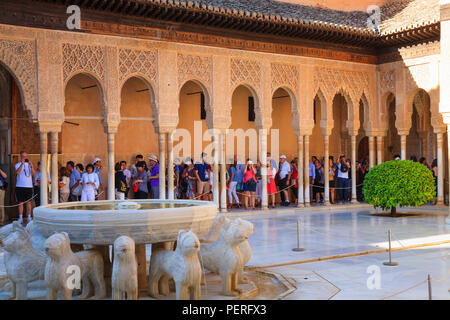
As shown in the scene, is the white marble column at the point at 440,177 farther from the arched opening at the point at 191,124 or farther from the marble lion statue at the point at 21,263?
the marble lion statue at the point at 21,263

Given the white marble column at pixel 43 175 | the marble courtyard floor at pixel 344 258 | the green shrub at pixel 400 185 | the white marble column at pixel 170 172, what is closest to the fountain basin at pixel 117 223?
the marble courtyard floor at pixel 344 258

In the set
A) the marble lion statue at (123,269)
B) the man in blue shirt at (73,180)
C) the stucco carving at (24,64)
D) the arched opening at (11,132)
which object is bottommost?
the marble lion statue at (123,269)

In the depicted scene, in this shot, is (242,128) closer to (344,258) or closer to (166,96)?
(166,96)

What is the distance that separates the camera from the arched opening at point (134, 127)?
688 inches

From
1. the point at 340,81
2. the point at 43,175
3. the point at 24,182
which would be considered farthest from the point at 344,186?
the point at 24,182

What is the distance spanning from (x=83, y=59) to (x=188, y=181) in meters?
4.71

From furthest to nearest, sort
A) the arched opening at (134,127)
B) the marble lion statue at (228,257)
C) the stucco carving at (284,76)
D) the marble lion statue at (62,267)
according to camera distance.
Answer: the arched opening at (134,127) < the stucco carving at (284,76) < the marble lion statue at (228,257) < the marble lion statue at (62,267)

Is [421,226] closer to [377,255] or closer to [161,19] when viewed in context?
[377,255]

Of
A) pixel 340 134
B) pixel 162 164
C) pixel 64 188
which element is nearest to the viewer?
pixel 64 188

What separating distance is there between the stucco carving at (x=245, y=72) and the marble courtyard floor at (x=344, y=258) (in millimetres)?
3759

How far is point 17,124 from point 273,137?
368 inches

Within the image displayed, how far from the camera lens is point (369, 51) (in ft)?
61.6

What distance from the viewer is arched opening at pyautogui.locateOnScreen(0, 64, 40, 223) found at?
48.1ft

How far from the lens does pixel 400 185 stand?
47.0 feet
